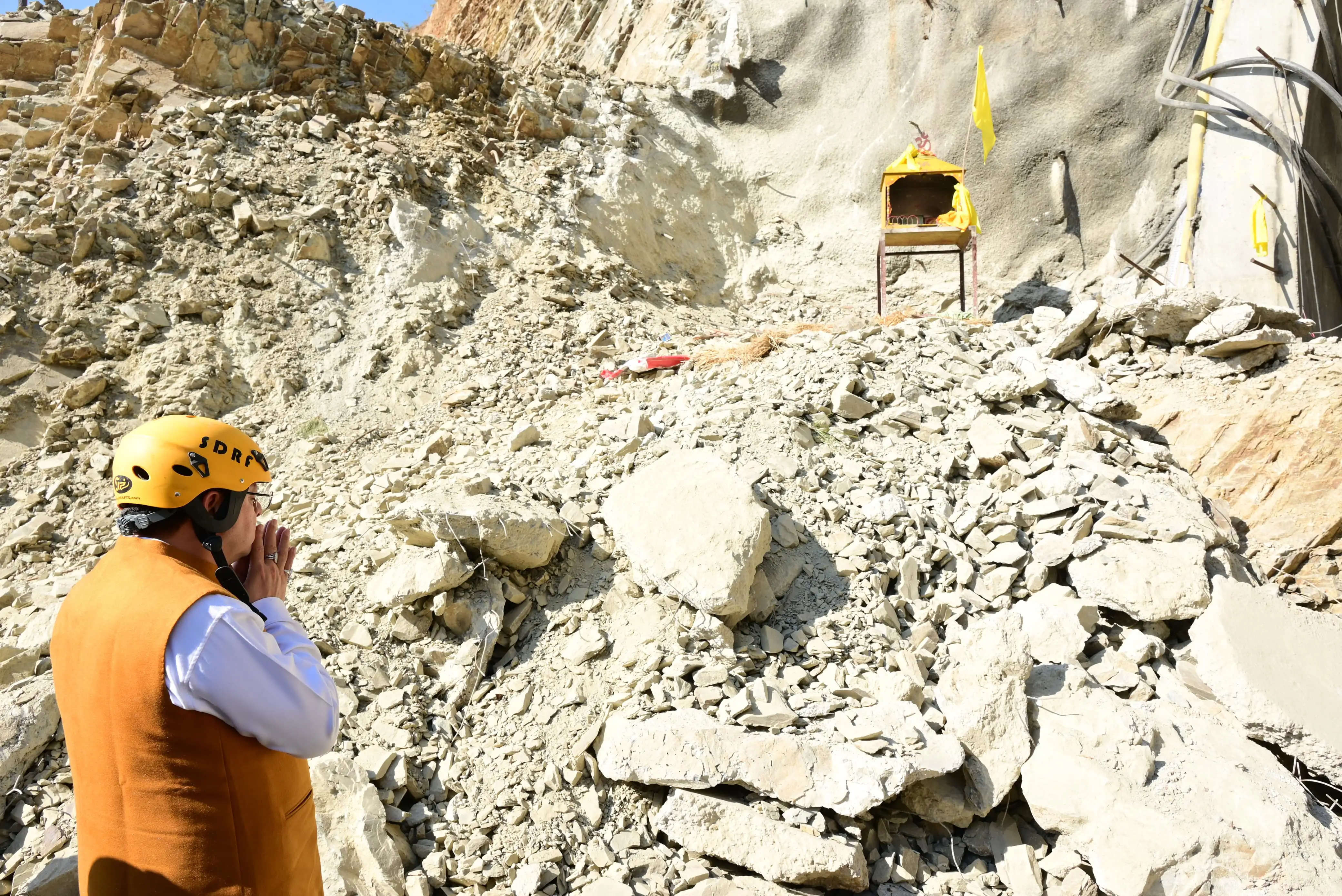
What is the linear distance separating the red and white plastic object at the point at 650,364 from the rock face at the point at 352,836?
13.0 ft

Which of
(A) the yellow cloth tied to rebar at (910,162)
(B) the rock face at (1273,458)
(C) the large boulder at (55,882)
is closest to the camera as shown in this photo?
(C) the large boulder at (55,882)

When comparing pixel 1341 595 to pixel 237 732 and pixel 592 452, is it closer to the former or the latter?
pixel 592 452

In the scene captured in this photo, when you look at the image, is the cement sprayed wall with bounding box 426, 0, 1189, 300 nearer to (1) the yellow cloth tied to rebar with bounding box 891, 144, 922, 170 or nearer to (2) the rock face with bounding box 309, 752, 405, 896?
(1) the yellow cloth tied to rebar with bounding box 891, 144, 922, 170

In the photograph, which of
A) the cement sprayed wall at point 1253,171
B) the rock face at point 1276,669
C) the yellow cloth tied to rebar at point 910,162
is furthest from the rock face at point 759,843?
the cement sprayed wall at point 1253,171

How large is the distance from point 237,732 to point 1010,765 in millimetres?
2707

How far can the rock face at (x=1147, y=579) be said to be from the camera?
3.60 meters

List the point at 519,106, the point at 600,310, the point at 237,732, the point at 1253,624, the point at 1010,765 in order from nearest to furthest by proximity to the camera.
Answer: the point at 237,732
the point at 1010,765
the point at 1253,624
the point at 600,310
the point at 519,106

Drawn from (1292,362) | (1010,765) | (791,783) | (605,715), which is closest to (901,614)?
(1010,765)

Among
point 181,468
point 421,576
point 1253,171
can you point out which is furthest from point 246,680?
point 1253,171

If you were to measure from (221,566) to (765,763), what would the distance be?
198 centimetres

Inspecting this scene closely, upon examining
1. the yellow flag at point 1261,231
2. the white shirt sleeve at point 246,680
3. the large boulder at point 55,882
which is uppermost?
the yellow flag at point 1261,231

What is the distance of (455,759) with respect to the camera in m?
3.10

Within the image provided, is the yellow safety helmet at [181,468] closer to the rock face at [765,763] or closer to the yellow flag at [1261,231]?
the rock face at [765,763]

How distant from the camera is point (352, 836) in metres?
2.67
